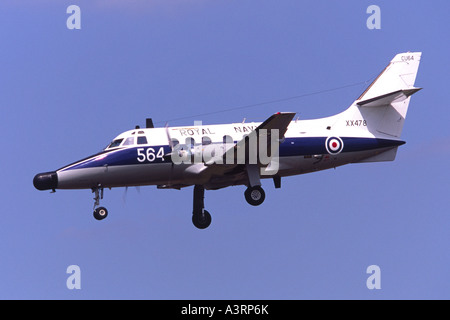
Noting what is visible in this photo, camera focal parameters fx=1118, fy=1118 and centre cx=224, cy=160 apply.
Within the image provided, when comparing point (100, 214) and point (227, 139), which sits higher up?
point (227, 139)

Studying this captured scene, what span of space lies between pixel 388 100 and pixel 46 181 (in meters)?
13.5

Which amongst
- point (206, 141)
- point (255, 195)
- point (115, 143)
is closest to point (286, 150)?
point (255, 195)

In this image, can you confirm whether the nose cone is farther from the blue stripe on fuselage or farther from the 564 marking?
the 564 marking

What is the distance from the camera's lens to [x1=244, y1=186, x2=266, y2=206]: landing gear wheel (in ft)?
134

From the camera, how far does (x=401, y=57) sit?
44906 mm

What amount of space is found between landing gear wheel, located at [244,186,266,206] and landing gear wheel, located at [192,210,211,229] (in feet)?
7.94

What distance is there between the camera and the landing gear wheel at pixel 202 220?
42.6 meters

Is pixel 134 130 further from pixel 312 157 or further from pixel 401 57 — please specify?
pixel 401 57

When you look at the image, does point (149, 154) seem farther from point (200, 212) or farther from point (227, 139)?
point (200, 212)

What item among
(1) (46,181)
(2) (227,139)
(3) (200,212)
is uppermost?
(2) (227,139)

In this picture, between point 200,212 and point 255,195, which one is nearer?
point 255,195

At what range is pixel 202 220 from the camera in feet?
140

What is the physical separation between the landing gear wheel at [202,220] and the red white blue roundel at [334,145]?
526cm
